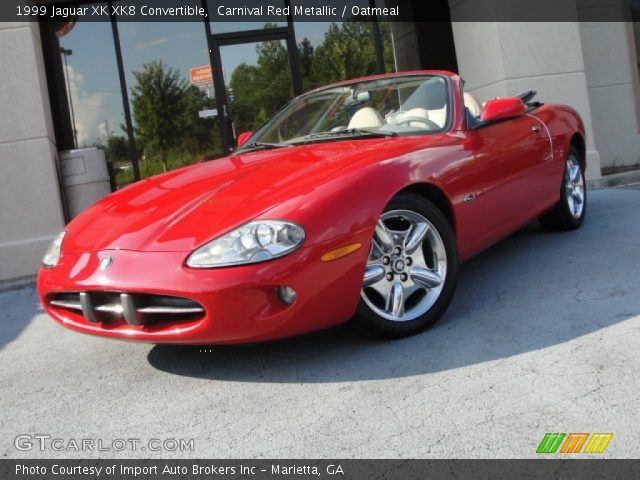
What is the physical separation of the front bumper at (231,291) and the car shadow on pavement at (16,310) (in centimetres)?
164

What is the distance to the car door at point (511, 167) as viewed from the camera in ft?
12.6

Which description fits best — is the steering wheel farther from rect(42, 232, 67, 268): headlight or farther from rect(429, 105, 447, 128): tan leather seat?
rect(42, 232, 67, 268): headlight

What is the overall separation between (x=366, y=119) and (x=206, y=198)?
130 cm

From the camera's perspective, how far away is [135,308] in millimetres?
2814

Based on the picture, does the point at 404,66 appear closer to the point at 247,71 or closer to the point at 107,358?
the point at 247,71

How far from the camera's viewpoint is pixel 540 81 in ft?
26.9

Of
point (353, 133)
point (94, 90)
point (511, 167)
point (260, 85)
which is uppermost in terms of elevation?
point (94, 90)

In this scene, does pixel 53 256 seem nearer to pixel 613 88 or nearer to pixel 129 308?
pixel 129 308

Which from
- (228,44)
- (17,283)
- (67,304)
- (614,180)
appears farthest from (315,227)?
(228,44)

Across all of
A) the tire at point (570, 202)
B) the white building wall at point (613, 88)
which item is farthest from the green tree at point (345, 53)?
the tire at point (570, 202)

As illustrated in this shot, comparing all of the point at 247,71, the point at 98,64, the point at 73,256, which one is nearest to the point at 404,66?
the point at 247,71

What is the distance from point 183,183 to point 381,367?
146cm

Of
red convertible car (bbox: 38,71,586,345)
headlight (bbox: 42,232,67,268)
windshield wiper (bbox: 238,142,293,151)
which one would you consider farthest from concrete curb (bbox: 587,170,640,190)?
headlight (bbox: 42,232,67,268)

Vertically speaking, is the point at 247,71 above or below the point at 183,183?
above
